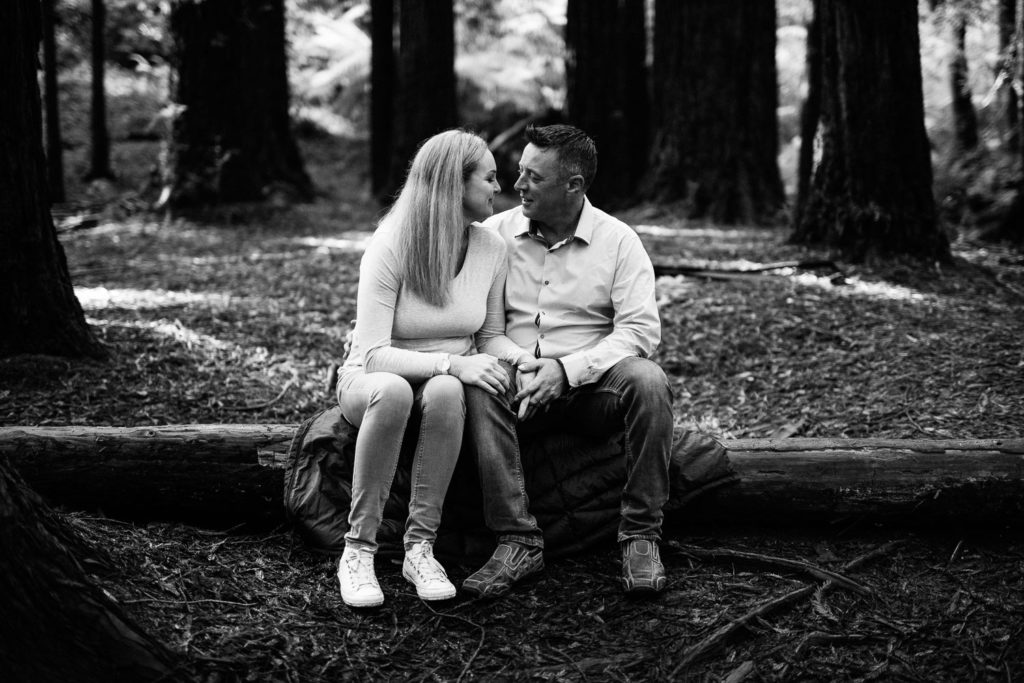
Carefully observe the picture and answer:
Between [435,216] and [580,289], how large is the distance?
69 centimetres

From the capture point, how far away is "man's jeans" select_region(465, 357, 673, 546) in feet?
12.1

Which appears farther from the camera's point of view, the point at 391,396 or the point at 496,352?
the point at 496,352

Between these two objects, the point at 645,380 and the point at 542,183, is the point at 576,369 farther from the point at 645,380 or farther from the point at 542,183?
→ the point at 542,183

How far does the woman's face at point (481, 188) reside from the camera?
387cm

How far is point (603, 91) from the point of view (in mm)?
12164

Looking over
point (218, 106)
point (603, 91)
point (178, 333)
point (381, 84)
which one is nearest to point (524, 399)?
point (178, 333)

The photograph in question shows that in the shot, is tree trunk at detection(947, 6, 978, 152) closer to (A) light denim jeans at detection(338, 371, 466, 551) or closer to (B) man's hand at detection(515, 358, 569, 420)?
(B) man's hand at detection(515, 358, 569, 420)

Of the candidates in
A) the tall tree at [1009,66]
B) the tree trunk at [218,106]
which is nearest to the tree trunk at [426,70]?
the tree trunk at [218,106]

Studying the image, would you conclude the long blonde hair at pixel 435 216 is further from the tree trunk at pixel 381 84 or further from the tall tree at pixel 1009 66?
the tree trunk at pixel 381 84

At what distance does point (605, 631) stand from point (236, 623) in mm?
1270

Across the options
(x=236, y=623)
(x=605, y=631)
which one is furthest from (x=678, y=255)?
(x=236, y=623)

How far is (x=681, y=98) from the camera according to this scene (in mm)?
11180

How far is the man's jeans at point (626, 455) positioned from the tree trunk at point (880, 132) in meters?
4.53

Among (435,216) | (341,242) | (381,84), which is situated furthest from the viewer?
(381,84)
